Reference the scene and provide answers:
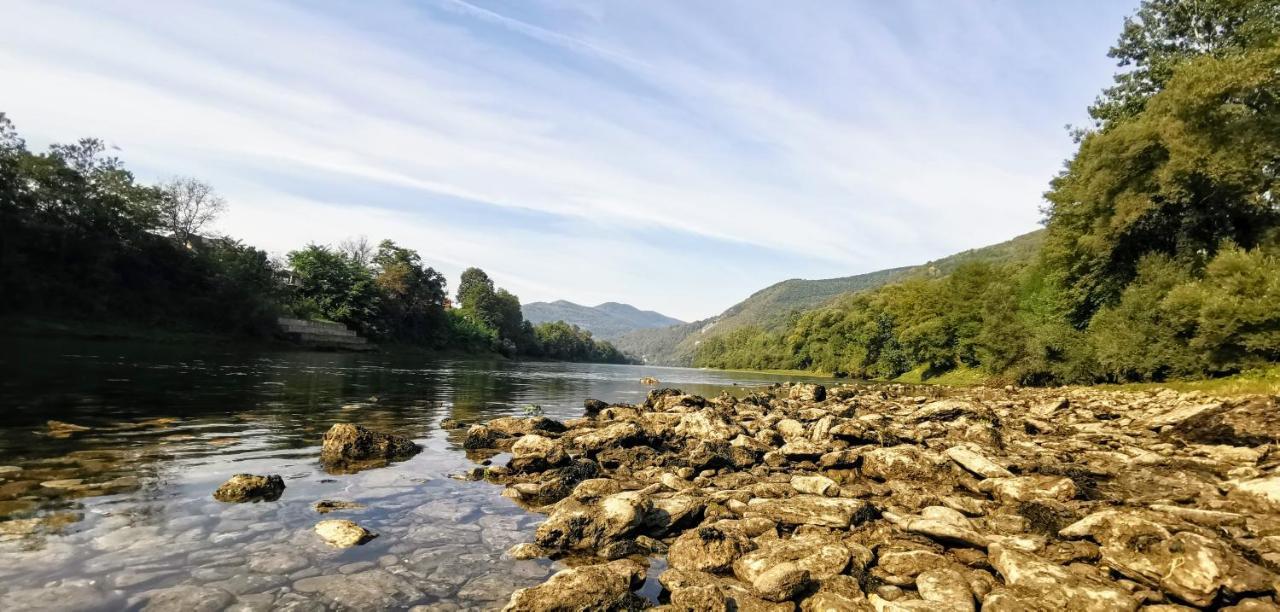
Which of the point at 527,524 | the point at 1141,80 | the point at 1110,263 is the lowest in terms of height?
the point at 527,524

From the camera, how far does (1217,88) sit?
28859 mm

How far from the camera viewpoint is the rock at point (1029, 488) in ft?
30.9

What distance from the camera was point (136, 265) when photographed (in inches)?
2685

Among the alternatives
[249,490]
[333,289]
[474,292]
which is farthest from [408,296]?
[249,490]

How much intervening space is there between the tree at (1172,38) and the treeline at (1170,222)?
0.34 feet

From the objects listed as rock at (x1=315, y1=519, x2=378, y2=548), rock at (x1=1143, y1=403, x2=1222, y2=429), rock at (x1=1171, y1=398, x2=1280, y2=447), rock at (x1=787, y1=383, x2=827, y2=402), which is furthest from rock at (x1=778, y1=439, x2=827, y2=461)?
rock at (x1=787, y1=383, x2=827, y2=402)

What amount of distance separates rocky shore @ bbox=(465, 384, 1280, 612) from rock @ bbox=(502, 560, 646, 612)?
0.06ft

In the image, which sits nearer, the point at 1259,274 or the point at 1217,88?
the point at 1259,274

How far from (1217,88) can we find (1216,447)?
26.6 m

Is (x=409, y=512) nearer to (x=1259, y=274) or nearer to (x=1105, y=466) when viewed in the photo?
(x=1105, y=466)

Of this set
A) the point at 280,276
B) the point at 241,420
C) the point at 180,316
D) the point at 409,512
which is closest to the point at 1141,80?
the point at 409,512

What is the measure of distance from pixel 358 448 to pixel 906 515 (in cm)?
1215

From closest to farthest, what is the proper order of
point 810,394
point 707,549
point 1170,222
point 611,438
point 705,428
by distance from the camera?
point 707,549, point 611,438, point 705,428, point 810,394, point 1170,222

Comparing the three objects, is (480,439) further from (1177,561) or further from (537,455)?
(1177,561)
